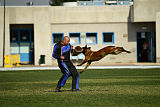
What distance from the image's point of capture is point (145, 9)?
38.8 meters

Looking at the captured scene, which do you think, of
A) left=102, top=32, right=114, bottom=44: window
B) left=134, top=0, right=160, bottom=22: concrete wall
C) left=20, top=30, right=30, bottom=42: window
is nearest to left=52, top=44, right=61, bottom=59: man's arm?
left=134, top=0, right=160, bottom=22: concrete wall

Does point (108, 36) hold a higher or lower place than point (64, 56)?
higher

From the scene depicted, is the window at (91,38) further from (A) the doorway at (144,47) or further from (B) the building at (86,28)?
(A) the doorway at (144,47)

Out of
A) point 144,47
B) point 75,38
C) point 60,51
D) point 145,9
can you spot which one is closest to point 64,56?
point 60,51

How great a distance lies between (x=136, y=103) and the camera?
9734mm

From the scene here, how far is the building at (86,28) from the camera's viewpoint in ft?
131

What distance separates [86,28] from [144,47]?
24.4 feet

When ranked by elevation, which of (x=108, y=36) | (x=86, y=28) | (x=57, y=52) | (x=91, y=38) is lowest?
(x=57, y=52)

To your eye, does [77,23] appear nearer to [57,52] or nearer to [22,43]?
[22,43]

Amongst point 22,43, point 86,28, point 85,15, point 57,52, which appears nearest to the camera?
point 57,52

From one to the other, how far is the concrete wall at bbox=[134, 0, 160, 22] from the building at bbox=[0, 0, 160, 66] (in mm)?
656

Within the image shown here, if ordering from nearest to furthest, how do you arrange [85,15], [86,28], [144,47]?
[85,15] → [86,28] → [144,47]

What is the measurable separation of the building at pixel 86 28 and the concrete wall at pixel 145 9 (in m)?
0.66

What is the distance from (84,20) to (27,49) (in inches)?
319
